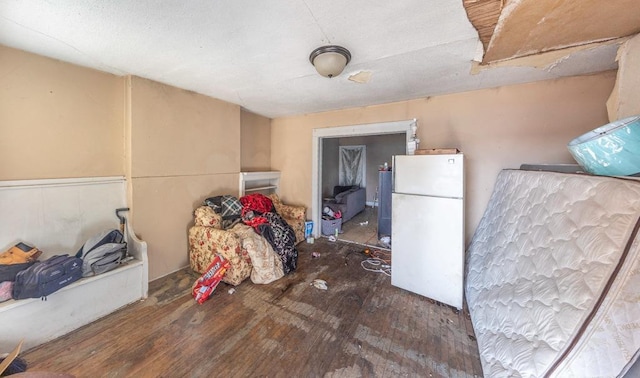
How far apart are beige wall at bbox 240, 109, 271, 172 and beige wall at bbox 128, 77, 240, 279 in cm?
52

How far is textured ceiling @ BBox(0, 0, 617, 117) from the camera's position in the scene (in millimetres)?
1249

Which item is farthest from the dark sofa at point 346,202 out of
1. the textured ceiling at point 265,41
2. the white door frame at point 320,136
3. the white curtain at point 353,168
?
the textured ceiling at point 265,41

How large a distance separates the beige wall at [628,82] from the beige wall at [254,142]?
13.6ft

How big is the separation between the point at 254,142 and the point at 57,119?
2.33m

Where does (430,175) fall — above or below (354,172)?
below

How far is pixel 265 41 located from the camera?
1.57 metres

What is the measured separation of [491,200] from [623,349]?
6.21 ft

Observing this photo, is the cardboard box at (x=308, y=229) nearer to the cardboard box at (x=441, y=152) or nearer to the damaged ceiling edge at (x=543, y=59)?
the cardboard box at (x=441, y=152)

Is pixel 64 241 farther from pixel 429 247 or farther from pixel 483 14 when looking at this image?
pixel 483 14

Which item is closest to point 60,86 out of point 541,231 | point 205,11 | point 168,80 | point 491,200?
point 168,80

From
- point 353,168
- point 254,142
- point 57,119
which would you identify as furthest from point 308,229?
point 353,168

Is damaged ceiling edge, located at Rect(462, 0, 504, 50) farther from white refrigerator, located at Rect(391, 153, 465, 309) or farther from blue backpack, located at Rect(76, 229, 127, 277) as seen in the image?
blue backpack, located at Rect(76, 229, 127, 277)

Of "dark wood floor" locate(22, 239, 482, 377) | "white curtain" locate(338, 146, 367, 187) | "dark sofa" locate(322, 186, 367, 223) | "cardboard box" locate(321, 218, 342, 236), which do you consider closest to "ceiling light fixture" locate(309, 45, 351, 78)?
"dark wood floor" locate(22, 239, 482, 377)

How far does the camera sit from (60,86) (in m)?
1.93
